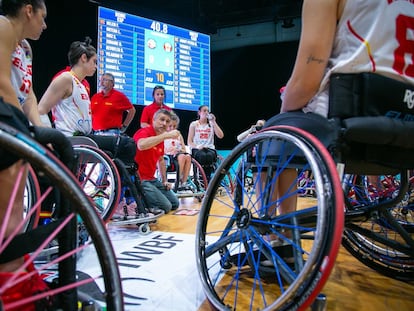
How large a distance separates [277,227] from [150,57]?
4.82 metres

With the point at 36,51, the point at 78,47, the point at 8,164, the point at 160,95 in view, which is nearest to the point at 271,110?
the point at 160,95

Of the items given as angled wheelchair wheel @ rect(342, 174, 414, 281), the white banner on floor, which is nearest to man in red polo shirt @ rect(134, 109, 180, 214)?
the white banner on floor

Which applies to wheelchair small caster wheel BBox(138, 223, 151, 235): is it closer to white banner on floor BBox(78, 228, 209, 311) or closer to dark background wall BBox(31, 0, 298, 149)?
white banner on floor BBox(78, 228, 209, 311)

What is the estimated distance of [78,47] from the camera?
2.18 m

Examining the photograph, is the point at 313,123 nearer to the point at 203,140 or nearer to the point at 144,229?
the point at 144,229

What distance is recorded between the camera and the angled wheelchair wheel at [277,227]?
2.26 ft

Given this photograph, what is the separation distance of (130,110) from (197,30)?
341 cm

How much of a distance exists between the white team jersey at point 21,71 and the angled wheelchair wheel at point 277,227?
2.93 feet

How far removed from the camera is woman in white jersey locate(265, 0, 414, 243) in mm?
874

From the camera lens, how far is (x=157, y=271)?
4.57 feet

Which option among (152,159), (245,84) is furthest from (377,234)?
(245,84)

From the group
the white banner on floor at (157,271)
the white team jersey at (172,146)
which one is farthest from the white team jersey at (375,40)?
the white team jersey at (172,146)

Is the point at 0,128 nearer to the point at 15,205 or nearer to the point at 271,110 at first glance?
the point at 15,205

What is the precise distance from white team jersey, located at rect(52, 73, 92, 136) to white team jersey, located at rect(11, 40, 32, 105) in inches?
26.3
